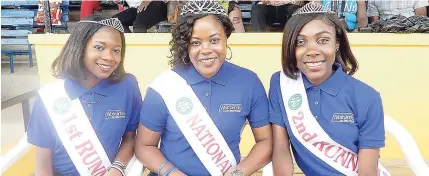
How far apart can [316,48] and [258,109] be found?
374mm

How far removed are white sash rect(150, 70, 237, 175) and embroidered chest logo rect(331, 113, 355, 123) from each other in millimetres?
486

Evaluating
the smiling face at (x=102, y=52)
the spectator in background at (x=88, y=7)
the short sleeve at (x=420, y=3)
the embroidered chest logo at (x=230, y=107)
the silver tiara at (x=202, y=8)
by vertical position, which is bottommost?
the embroidered chest logo at (x=230, y=107)

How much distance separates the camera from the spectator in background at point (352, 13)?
12.2 ft

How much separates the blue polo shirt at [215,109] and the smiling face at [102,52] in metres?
0.21

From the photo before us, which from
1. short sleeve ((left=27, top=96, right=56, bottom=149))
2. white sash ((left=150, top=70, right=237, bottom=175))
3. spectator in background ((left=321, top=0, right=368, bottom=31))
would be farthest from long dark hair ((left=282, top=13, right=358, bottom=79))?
spectator in background ((left=321, top=0, right=368, bottom=31))

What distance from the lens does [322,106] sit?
1912mm

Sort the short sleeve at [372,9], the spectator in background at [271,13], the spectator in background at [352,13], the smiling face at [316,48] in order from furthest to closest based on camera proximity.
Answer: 1. the spectator in background at [271,13]
2. the short sleeve at [372,9]
3. the spectator in background at [352,13]
4. the smiling face at [316,48]

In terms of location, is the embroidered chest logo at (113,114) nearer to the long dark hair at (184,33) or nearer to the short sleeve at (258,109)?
the long dark hair at (184,33)

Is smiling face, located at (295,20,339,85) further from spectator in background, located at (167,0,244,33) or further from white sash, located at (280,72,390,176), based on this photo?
spectator in background, located at (167,0,244,33)

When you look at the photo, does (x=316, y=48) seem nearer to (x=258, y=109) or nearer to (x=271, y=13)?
(x=258, y=109)

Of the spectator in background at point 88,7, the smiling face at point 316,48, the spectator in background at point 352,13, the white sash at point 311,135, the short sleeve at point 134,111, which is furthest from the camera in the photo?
the spectator in background at point 88,7

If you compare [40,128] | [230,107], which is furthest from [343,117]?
[40,128]

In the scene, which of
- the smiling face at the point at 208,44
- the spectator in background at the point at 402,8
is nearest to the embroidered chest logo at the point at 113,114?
the smiling face at the point at 208,44

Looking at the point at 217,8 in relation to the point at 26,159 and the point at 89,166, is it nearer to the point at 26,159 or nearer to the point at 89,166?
the point at 89,166
